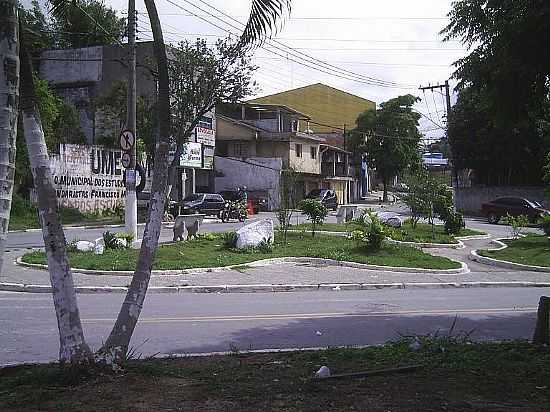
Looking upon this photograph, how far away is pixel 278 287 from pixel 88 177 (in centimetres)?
2374

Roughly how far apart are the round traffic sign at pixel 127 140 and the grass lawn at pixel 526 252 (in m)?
12.1

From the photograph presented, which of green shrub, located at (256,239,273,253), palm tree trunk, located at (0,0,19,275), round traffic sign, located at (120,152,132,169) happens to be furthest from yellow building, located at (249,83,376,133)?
palm tree trunk, located at (0,0,19,275)

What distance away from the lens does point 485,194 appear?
53.0 m

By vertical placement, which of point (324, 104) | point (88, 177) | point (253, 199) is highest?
point (324, 104)

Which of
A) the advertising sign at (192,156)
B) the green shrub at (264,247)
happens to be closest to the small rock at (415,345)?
the green shrub at (264,247)

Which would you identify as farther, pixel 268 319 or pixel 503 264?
pixel 503 264

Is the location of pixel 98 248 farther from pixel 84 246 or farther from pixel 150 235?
pixel 150 235

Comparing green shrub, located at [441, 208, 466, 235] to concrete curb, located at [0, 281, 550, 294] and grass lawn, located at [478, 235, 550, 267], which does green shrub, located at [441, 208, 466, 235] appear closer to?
grass lawn, located at [478, 235, 550, 267]

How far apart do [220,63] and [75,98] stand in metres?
18.7

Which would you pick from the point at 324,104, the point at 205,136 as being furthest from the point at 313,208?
the point at 324,104

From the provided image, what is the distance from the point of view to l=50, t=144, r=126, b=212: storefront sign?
33.8m

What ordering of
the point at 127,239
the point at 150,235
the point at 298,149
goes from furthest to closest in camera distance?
the point at 298,149
the point at 127,239
the point at 150,235

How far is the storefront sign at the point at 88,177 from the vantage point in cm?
3378


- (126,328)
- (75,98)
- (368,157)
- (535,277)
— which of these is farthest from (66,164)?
(368,157)
